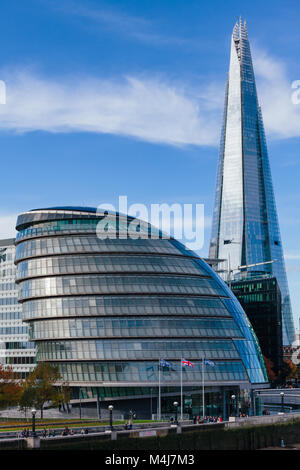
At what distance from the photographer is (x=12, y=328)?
123062mm

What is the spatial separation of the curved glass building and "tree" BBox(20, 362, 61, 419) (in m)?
4.37

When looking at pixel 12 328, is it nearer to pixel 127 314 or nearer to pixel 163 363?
pixel 127 314

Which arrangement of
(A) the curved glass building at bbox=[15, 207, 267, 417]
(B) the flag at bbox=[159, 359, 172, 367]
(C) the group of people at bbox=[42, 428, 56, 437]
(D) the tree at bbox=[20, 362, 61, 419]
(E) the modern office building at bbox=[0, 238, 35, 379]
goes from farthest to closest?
(E) the modern office building at bbox=[0, 238, 35, 379] → (A) the curved glass building at bbox=[15, 207, 267, 417] → (B) the flag at bbox=[159, 359, 172, 367] → (D) the tree at bbox=[20, 362, 61, 419] → (C) the group of people at bbox=[42, 428, 56, 437]

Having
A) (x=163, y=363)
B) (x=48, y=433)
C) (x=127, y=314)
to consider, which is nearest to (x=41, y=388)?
(x=163, y=363)

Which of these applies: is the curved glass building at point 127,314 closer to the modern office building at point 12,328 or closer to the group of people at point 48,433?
the modern office building at point 12,328

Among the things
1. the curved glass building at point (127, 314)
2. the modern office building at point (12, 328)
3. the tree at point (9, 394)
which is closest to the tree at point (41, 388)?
the tree at point (9, 394)

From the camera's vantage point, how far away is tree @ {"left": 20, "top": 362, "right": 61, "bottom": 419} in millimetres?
95238

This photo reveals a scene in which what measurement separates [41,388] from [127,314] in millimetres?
18189

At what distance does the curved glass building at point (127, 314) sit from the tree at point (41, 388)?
14.3 feet

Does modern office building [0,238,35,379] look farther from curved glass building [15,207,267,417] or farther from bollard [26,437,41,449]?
bollard [26,437,41,449]

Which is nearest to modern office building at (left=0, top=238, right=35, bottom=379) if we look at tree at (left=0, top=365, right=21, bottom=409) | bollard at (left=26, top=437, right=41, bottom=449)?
tree at (left=0, top=365, right=21, bottom=409)

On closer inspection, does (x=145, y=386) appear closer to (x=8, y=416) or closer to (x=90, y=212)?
(x=8, y=416)

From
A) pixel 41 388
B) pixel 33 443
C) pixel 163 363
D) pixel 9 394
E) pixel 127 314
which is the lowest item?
pixel 33 443
